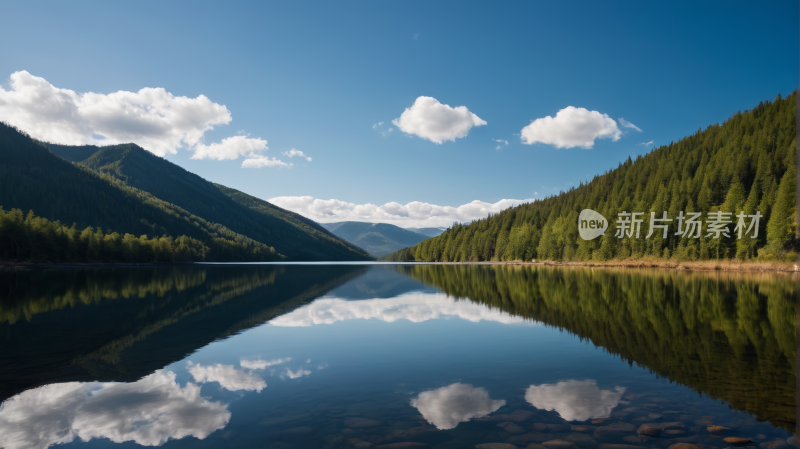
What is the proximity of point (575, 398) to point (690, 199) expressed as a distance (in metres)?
137

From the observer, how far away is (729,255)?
94312 millimetres

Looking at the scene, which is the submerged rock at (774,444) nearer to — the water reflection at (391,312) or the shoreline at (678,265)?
the water reflection at (391,312)

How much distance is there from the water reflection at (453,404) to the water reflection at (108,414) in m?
5.33

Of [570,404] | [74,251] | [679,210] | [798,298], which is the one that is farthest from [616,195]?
[74,251]

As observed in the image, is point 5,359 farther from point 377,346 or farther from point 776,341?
point 776,341

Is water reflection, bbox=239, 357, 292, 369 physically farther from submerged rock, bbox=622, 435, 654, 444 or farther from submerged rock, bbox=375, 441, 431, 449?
submerged rock, bbox=622, 435, 654, 444

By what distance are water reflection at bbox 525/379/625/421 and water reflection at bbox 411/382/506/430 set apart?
4.38 feet

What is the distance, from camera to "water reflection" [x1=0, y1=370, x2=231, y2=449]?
8.79 meters

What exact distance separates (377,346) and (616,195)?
551ft

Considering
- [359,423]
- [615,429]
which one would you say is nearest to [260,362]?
[359,423]

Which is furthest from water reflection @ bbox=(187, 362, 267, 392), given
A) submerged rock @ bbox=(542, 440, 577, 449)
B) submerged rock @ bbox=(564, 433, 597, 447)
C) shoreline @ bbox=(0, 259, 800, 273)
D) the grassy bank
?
the grassy bank

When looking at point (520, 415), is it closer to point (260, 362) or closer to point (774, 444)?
point (774, 444)

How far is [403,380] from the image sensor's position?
1302 centimetres

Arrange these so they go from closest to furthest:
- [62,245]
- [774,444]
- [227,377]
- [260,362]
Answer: [774,444] → [227,377] → [260,362] → [62,245]
